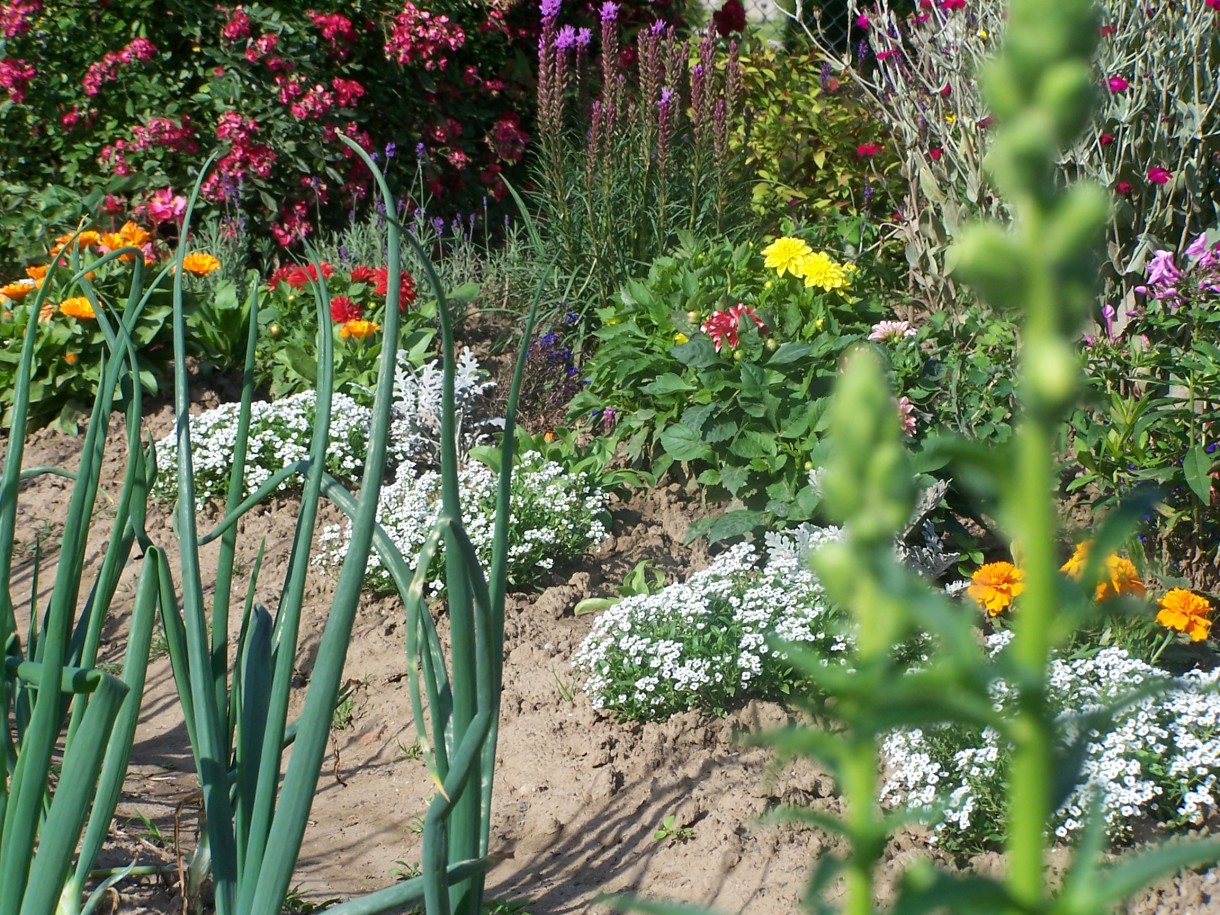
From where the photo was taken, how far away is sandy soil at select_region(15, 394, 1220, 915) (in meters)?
2.21

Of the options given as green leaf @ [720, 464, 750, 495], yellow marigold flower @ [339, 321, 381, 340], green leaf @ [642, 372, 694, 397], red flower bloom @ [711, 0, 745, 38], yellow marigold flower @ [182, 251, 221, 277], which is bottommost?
green leaf @ [720, 464, 750, 495]

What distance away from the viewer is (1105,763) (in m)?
2.30

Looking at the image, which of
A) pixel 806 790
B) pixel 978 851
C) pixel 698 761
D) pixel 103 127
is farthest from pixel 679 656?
pixel 103 127

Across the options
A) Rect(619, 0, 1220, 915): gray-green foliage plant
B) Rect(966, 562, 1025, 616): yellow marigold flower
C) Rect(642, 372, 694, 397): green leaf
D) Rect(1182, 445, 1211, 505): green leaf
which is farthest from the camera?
Rect(642, 372, 694, 397): green leaf

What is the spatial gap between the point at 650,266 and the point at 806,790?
287 centimetres

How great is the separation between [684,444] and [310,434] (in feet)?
4.66

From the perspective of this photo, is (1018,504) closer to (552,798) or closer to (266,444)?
(552,798)

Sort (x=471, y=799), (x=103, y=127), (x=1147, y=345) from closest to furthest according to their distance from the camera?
1. (x=471, y=799)
2. (x=1147, y=345)
3. (x=103, y=127)

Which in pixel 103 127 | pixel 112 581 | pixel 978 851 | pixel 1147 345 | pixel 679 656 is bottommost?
pixel 978 851

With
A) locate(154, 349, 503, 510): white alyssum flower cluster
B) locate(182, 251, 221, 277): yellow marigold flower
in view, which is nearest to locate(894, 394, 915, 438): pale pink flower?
locate(154, 349, 503, 510): white alyssum flower cluster

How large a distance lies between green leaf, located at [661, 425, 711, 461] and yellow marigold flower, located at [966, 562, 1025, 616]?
1049mm

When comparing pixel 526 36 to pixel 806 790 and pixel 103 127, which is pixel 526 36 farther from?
pixel 806 790

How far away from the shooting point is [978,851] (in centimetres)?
233

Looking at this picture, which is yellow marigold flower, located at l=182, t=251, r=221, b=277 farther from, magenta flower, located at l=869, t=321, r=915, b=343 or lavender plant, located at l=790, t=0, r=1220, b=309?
lavender plant, located at l=790, t=0, r=1220, b=309
